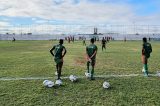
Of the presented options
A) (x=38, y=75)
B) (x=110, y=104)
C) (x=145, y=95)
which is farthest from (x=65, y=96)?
(x=38, y=75)

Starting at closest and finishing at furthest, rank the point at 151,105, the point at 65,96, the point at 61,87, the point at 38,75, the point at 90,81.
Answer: the point at 151,105, the point at 65,96, the point at 61,87, the point at 90,81, the point at 38,75

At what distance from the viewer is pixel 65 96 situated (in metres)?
12.5

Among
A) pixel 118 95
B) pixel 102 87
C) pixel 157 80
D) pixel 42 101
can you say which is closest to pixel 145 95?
pixel 118 95

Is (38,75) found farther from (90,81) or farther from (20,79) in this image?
(90,81)

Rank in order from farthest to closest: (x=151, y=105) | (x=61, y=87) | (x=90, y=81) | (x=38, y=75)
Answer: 1. (x=38, y=75)
2. (x=90, y=81)
3. (x=61, y=87)
4. (x=151, y=105)

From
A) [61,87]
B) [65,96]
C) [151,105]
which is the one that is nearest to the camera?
[151,105]

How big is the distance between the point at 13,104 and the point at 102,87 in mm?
4061

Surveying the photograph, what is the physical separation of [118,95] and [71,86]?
2.31 m

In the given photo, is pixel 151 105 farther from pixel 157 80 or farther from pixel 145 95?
pixel 157 80

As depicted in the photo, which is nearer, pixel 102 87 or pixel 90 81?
pixel 102 87

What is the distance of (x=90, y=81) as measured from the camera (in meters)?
15.0

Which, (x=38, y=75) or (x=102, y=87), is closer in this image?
(x=102, y=87)

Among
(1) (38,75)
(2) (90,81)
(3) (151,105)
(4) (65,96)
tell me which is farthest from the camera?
(1) (38,75)

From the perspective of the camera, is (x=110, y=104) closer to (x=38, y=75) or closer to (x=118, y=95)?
(x=118, y=95)
